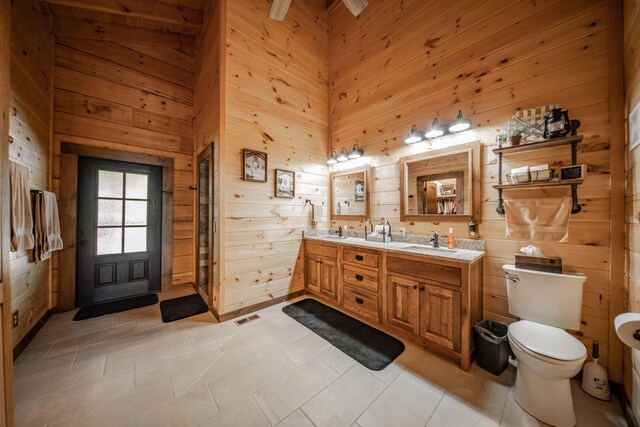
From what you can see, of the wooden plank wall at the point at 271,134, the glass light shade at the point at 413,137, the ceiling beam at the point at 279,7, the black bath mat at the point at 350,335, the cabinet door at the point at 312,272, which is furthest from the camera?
the cabinet door at the point at 312,272

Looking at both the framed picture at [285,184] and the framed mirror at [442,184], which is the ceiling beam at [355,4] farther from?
the framed picture at [285,184]

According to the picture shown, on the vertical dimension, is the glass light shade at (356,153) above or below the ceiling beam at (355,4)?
below

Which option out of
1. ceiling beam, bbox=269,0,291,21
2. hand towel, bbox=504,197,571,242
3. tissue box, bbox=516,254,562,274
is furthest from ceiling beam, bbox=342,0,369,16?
tissue box, bbox=516,254,562,274

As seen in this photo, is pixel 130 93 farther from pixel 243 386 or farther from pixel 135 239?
pixel 243 386

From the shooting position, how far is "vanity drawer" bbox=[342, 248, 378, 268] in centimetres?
242

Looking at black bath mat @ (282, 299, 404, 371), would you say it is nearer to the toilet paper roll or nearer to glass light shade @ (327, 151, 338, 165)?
the toilet paper roll

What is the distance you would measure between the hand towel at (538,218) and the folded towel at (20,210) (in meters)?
4.08

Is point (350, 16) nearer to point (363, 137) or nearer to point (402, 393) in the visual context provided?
point (363, 137)

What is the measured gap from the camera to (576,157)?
1.74 metres

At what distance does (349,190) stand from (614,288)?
2581 millimetres

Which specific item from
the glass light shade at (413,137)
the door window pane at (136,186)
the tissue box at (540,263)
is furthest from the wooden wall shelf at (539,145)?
the door window pane at (136,186)

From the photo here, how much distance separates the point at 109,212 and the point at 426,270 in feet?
13.1

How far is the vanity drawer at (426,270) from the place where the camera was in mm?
1847

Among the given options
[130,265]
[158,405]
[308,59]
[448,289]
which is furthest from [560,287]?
[130,265]
